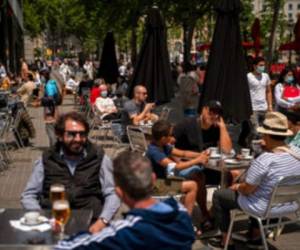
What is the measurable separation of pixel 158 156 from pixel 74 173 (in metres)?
2.08

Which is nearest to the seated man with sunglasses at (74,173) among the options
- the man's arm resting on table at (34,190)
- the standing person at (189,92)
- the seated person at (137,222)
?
the man's arm resting on table at (34,190)

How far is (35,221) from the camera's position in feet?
15.2

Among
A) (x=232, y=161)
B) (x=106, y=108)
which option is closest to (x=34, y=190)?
(x=232, y=161)

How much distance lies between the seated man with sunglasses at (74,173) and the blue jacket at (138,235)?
1.89m

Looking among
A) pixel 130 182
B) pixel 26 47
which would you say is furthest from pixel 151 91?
pixel 26 47

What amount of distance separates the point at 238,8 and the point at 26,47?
56807mm

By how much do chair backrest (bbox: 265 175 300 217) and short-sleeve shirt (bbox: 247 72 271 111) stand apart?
20.5 feet

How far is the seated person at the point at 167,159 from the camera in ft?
24.5

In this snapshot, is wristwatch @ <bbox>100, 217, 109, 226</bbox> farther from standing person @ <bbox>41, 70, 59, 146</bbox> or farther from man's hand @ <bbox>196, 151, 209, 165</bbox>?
standing person @ <bbox>41, 70, 59, 146</bbox>

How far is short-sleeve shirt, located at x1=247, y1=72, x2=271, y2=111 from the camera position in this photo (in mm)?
12797

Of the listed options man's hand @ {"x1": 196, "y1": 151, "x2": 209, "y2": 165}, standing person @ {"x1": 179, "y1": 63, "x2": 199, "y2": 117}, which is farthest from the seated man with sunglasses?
standing person @ {"x1": 179, "y1": 63, "x2": 199, "y2": 117}

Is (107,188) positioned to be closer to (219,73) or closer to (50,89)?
(219,73)

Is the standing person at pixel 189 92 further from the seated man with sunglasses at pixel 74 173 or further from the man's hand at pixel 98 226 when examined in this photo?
the man's hand at pixel 98 226

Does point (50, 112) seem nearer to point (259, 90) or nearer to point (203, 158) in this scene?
point (259, 90)
